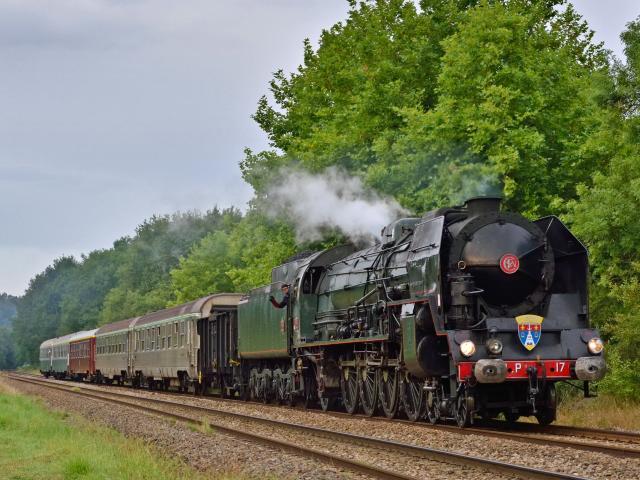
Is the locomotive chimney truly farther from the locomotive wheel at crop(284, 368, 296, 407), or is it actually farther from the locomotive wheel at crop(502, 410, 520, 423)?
the locomotive wheel at crop(284, 368, 296, 407)

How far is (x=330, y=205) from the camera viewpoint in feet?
89.7

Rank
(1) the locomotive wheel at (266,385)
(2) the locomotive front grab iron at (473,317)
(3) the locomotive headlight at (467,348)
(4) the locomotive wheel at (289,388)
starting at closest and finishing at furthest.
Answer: (3) the locomotive headlight at (467,348) → (2) the locomotive front grab iron at (473,317) → (4) the locomotive wheel at (289,388) → (1) the locomotive wheel at (266,385)

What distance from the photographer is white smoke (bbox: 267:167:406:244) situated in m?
24.3

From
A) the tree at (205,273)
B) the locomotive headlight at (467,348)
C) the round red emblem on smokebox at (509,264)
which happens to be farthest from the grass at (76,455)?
the tree at (205,273)

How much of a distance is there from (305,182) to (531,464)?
19.7m

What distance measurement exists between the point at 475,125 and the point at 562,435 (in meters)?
12.4

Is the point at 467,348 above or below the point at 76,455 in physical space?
above

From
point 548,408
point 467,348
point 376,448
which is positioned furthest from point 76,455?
point 548,408

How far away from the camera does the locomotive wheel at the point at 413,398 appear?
1620 cm

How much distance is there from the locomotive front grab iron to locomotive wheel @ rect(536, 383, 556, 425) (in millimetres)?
21

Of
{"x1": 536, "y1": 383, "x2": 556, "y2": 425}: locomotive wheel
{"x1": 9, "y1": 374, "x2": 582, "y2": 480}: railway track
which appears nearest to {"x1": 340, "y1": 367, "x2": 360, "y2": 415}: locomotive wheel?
{"x1": 9, "y1": 374, "x2": 582, "y2": 480}: railway track

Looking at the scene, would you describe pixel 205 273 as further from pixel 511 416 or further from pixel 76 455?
pixel 76 455

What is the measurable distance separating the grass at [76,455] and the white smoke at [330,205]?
900 cm

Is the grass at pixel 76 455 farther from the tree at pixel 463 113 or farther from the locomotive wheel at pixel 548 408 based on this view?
the tree at pixel 463 113
